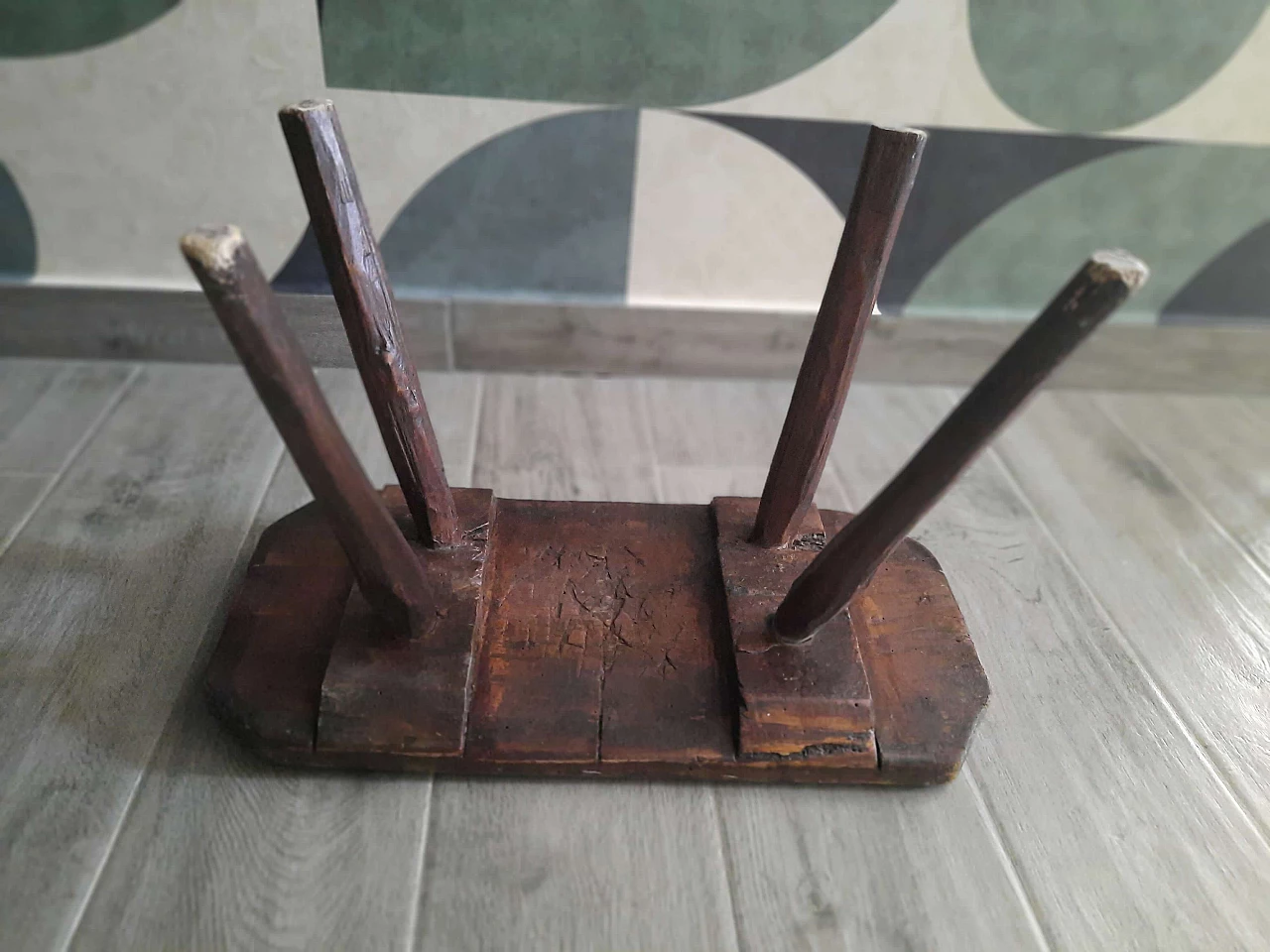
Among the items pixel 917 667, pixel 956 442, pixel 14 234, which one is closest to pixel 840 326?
pixel 956 442

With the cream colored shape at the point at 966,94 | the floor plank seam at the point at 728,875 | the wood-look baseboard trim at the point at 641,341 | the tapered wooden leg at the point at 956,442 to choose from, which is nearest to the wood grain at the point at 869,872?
the floor plank seam at the point at 728,875

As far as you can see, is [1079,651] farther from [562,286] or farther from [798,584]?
[562,286]

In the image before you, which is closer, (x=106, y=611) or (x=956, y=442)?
(x=956, y=442)

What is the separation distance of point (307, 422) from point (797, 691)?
0.39 metres

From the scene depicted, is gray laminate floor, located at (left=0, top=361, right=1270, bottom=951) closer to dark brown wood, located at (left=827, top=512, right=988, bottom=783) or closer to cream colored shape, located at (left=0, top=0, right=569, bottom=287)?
dark brown wood, located at (left=827, top=512, right=988, bottom=783)

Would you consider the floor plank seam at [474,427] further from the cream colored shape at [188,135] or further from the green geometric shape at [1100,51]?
the green geometric shape at [1100,51]

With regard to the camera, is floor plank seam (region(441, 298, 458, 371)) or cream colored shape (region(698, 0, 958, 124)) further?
floor plank seam (region(441, 298, 458, 371))

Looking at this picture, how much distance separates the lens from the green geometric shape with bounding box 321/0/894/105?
92 cm

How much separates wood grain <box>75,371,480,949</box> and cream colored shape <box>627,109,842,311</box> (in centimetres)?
69

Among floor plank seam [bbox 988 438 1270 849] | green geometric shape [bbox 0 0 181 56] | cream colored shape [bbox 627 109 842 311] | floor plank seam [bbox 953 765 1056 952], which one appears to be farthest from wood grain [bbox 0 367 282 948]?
floor plank seam [bbox 988 438 1270 849]

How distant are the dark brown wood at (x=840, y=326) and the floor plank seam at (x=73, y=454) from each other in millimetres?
700

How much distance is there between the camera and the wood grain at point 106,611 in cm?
61

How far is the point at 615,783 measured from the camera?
669mm

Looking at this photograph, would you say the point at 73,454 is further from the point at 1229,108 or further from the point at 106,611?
the point at 1229,108
